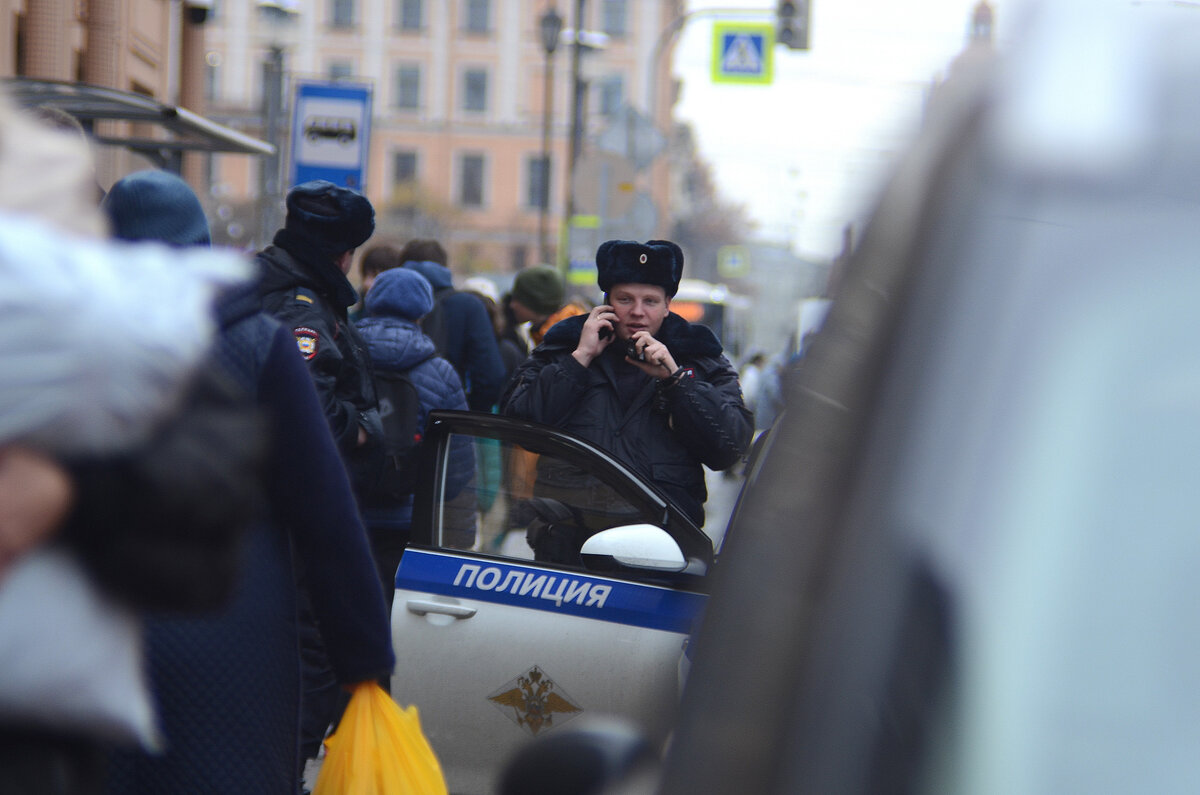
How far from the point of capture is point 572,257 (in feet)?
55.3

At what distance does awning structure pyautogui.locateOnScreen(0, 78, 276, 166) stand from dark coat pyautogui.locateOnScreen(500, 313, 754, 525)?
10.9 ft

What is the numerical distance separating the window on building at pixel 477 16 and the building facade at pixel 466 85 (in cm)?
5

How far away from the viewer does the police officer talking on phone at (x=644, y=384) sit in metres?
A: 4.61

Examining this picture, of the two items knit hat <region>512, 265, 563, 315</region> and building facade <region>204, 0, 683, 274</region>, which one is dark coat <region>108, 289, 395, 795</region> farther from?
building facade <region>204, 0, 683, 274</region>

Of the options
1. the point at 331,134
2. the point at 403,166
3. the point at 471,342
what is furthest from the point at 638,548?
the point at 403,166

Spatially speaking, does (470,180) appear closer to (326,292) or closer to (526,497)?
(326,292)

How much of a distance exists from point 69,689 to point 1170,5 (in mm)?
1211

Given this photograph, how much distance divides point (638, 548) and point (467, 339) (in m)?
5.56

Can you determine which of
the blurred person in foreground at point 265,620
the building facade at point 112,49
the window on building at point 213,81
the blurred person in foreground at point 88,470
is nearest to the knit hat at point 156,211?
the blurred person in foreground at point 265,620

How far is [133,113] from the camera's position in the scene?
7766 mm

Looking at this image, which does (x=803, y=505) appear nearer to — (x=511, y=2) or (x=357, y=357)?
(x=357, y=357)

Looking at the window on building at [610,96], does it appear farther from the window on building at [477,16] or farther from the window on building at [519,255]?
the window on building at [519,255]

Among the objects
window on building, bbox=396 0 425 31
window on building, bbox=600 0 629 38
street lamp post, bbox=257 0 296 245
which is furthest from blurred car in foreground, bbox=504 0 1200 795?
window on building, bbox=396 0 425 31

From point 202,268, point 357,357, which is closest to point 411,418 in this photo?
point 357,357
